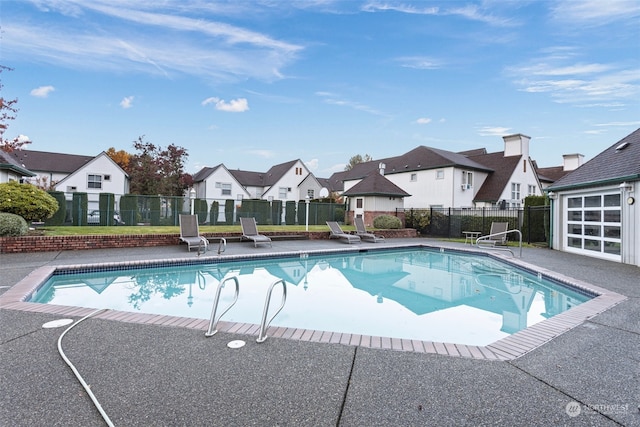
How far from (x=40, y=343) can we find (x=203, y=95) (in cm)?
1870

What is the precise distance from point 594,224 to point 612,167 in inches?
76.9

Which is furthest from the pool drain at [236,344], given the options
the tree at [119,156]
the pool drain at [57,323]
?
the tree at [119,156]

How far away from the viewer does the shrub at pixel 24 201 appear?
35.8ft

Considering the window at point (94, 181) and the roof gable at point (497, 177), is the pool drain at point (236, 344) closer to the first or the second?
the roof gable at point (497, 177)

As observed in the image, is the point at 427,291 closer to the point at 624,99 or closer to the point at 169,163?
the point at 624,99

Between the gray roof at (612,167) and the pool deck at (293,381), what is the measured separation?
8477 mm

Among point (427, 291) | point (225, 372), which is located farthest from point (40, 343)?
point (427, 291)

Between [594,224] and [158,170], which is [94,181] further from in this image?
[594,224]

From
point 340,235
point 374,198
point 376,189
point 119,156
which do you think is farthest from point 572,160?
point 119,156

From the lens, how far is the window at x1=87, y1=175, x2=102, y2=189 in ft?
93.7

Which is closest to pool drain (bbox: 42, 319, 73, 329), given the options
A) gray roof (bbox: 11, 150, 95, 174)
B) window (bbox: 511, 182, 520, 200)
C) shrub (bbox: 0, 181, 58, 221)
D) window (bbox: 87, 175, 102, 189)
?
shrub (bbox: 0, 181, 58, 221)

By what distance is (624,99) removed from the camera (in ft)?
45.3

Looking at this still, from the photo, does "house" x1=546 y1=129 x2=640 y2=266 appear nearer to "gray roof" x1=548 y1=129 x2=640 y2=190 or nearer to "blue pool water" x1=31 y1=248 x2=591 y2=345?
"gray roof" x1=548 y1=129 x2=640 y2=190

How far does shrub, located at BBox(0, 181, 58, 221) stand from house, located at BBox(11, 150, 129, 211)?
18.4 m
